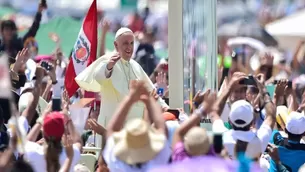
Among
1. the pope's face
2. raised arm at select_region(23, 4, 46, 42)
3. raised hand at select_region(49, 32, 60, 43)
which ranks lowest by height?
raised hand at select_region(49, 32, 60, 43)

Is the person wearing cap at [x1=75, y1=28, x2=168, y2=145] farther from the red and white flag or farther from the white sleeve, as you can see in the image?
the white sleeve

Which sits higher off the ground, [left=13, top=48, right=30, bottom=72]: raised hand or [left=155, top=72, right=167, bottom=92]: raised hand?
[left=13, top=48, right=30, bottom=72]: raised hand

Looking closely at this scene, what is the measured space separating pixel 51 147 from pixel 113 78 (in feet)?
8.88

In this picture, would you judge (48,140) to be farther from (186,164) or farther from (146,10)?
(146,10)

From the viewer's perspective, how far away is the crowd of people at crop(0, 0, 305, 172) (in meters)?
8.16

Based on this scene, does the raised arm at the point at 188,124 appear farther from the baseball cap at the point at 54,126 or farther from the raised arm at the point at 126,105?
the baseball cap at the point at 54,126

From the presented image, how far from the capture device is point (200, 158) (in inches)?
320

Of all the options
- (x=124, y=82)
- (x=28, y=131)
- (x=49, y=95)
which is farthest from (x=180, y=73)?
(x=28, y=131)

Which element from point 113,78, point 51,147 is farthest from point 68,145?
point 113,78

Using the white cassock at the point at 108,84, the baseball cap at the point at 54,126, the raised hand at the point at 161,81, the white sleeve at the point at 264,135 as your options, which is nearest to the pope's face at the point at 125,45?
the white cassock at the point at 108,84

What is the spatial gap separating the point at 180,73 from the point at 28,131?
2.75m

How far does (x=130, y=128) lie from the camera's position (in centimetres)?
807

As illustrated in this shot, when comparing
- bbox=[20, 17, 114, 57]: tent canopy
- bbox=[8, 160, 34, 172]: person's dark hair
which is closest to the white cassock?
bbox=[8, 160, 34, 172]: person's dark hair

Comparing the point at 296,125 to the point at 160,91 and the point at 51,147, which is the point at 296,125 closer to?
the point at 160,91
